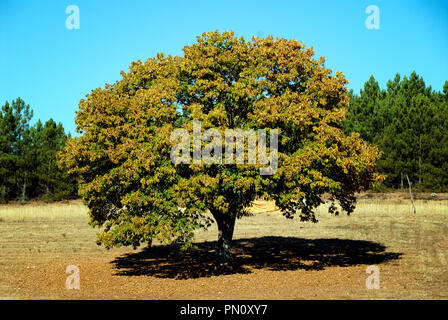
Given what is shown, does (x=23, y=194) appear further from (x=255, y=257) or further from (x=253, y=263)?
(x=253, y=263)

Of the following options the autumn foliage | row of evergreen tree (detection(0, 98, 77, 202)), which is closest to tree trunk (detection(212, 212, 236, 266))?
the autumn foliage

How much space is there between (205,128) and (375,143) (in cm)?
3809

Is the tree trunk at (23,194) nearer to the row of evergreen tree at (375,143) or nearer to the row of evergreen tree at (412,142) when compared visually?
the row of evergreen tree at (375,143)

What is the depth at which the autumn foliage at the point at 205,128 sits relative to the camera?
15078 millimetres

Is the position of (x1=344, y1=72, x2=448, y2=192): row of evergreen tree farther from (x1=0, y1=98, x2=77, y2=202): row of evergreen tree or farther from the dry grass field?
(x1=0, y1=98, x2=77, y2=202): row of evergreen tree

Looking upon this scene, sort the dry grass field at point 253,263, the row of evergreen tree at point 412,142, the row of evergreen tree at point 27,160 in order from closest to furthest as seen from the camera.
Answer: the dry grass field at point 253,263 → the row of evergreen tree at point 412,142 → the row of evergreen tree at point 27,160

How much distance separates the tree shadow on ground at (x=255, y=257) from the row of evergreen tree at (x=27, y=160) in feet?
114

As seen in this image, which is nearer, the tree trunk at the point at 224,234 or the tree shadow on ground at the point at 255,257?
the tree trunk at the point at 224,234

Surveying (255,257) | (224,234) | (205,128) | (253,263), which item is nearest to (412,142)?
(255,257)

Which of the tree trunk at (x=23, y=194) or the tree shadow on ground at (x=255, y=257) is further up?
the tree trunk at (x=23, y=194)

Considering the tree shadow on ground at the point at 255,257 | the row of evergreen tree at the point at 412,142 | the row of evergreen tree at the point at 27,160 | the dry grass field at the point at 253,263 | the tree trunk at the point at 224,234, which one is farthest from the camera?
the row of evergreen tree at the point at 27,160

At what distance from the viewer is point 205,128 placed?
593 inches

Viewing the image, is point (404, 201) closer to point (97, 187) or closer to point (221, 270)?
point (221, 270)

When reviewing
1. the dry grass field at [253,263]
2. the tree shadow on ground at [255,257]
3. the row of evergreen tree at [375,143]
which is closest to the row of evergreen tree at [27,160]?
the row of evergreen tree at [375,143]
